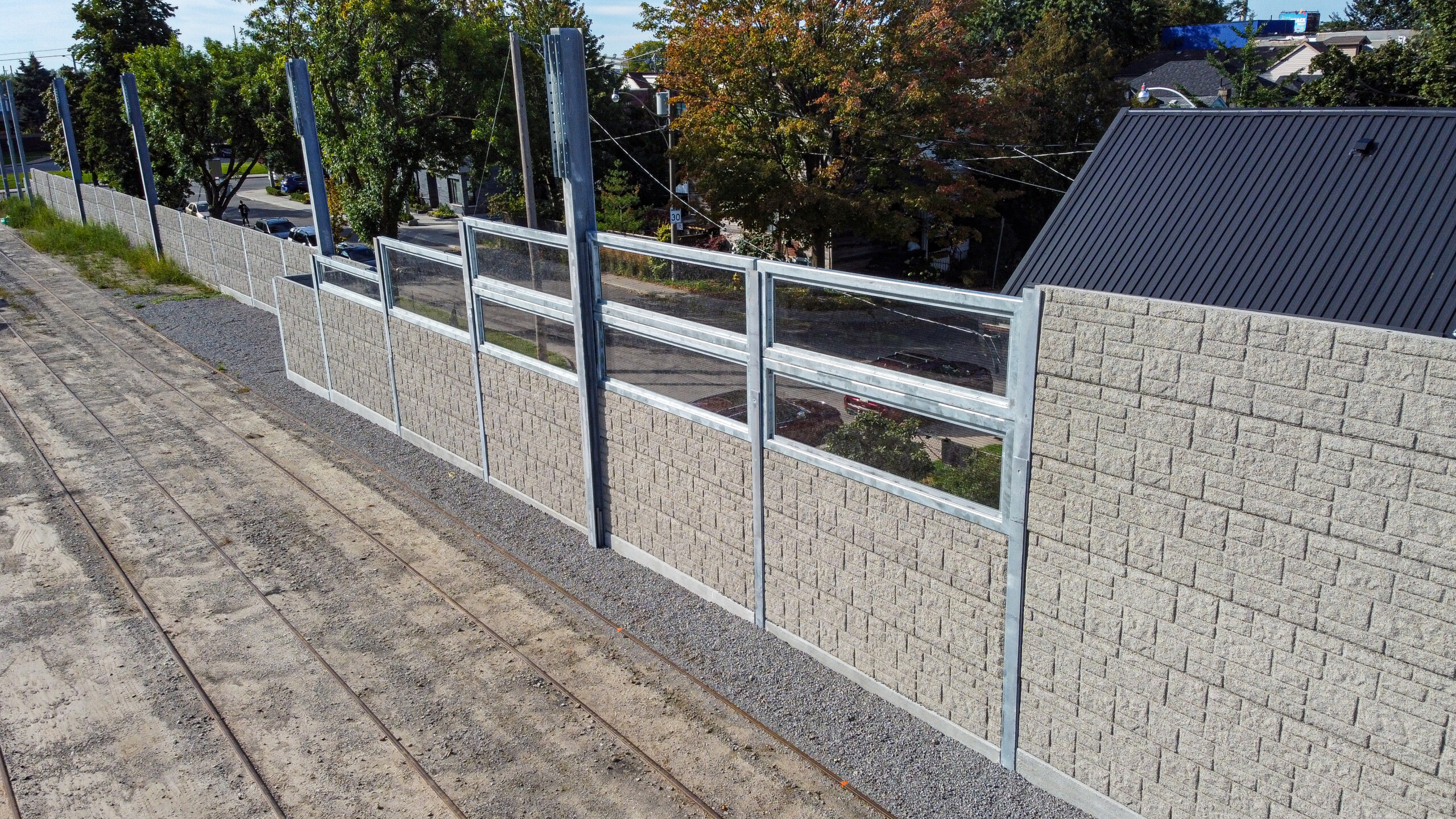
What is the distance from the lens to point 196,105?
31.3 m

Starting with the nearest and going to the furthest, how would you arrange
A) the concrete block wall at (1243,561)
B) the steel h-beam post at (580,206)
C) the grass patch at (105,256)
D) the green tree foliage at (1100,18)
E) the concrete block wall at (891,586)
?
the concrete block wall at (1243,561), the concrete block wall at (891,586), the steel h-beam post at (580,206), the grass patch at (105,256), the green tree foliage at (1100,18)

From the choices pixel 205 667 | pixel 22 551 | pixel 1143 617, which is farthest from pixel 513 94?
pixel 1143 617

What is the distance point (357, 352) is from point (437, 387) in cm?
277

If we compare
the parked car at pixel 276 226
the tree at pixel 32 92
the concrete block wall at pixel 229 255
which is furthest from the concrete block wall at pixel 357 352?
the tree at pixel 32 92

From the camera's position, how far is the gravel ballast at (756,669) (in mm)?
7312

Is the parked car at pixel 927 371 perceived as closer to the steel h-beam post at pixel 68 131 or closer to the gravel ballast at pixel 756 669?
the gravel ballast at pixel 756 669

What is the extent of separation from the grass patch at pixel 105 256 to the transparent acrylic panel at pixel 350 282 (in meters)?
12.6

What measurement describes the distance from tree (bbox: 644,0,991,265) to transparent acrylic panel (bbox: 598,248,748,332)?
12753 millimetres

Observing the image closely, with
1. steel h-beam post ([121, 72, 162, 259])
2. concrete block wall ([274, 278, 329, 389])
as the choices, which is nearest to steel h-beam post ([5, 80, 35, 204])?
steel h-beam post ([121, 72, 162, 259])

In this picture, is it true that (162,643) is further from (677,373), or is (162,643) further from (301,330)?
(301,330)

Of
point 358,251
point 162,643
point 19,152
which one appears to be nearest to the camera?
point 162,643

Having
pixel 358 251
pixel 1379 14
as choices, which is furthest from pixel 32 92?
pixel 1379 14

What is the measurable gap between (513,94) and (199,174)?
46.0ft

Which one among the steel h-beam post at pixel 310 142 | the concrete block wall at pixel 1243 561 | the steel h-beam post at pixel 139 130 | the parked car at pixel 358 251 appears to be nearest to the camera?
the concrete block wall at pixel 1243 561
